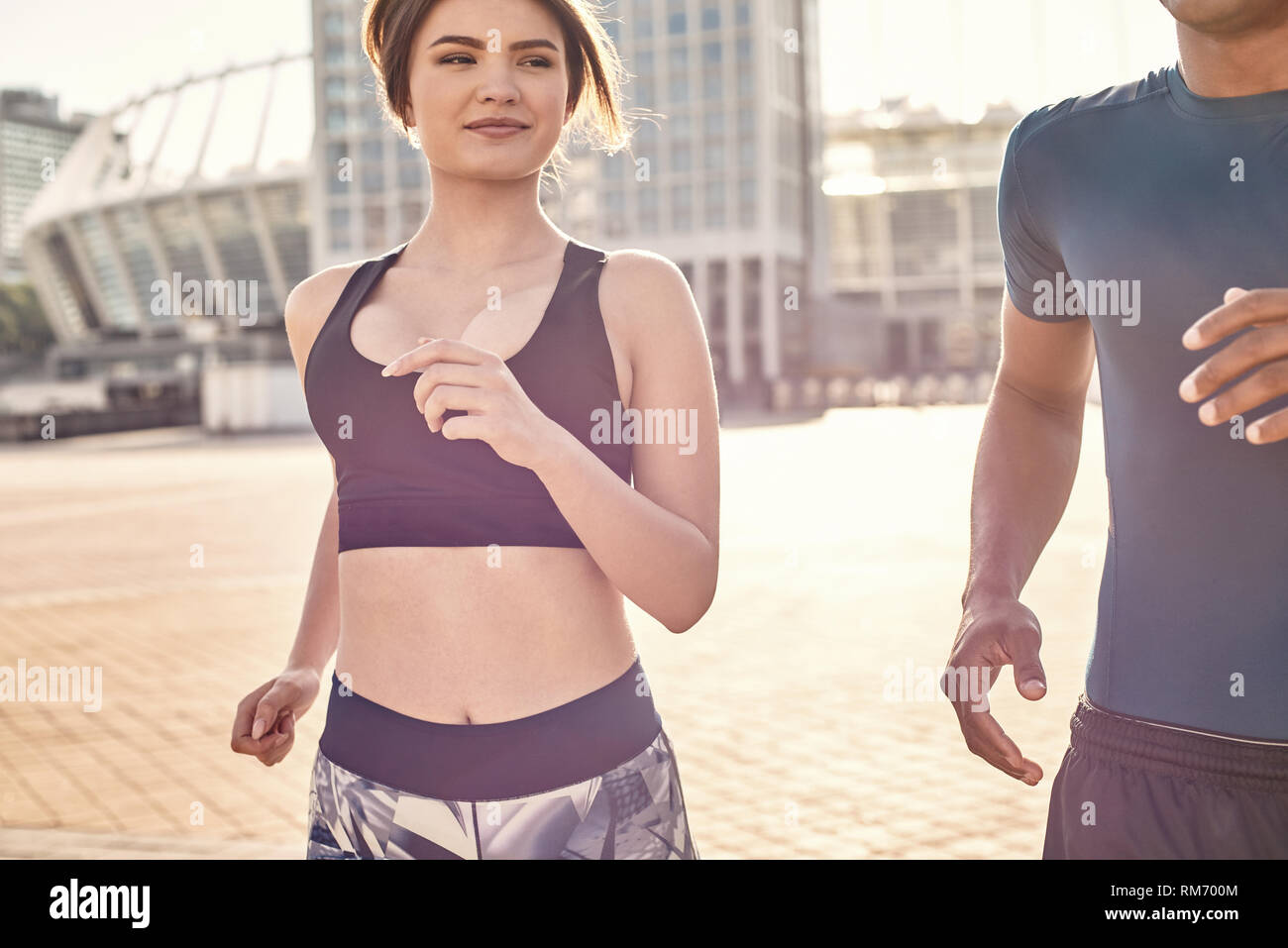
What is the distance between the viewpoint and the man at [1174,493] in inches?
56.9

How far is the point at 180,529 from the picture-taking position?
533 inches

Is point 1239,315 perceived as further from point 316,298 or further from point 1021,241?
point 316,298

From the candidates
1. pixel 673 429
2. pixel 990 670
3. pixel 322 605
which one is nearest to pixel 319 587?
pixel 322 605

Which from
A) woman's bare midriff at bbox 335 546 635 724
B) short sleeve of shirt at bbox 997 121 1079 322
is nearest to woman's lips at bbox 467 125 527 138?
woman's bare midriff at bbox 335 546 635 724

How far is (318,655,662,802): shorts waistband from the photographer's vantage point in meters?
1.53

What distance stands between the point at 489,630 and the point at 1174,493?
0.76m

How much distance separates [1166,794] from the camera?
152 cm

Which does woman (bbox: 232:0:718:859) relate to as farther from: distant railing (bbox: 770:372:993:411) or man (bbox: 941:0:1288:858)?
distant railing (bbox: 770:372:993:411)

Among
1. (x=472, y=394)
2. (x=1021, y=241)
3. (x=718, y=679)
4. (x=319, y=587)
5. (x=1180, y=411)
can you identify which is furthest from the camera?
(x=718, y=679)

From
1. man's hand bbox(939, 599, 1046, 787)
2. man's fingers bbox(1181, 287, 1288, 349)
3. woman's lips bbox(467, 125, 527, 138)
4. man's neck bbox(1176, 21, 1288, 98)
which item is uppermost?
man's neck bbox(1176, 21, 1288, 98)

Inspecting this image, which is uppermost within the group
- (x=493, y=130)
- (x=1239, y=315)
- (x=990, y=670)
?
(x=493, y=130)

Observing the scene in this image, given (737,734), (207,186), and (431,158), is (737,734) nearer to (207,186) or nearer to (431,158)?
(431,158)

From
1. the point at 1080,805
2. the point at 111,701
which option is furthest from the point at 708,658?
the point at 1080,805
